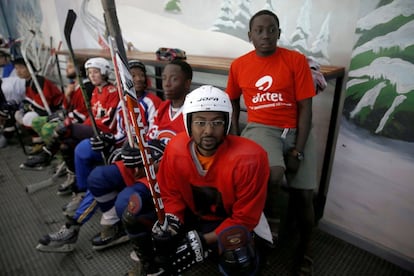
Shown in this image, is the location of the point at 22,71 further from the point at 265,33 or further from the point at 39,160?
the point at 265,33

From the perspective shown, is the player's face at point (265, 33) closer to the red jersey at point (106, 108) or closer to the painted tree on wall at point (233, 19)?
the painted tree on wall at point (233, 19)

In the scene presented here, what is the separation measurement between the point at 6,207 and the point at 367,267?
2.45 meters

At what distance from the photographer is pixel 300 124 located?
1310 millimetres

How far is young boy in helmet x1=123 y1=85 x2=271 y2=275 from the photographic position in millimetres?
1029

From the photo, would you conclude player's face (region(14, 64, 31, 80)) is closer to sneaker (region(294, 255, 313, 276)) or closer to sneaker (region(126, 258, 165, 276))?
sneaker (region(126, 258, 165, 276))

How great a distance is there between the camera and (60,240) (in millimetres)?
1549

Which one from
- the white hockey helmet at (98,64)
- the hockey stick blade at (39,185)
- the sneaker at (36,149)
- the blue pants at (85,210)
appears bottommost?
the hockey stick blade at (39,185)

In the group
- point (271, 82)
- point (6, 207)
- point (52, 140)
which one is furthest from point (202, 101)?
point (6, 207)

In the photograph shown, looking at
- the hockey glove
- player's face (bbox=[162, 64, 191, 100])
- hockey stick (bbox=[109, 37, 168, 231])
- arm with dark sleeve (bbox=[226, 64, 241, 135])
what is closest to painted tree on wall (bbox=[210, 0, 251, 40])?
arm with dark sleeve (bbox=[226, 64, 241, 135])

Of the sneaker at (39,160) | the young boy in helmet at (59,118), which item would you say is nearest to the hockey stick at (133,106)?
the young boy in helmet at (59,118)

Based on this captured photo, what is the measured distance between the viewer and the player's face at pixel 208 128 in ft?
3.42

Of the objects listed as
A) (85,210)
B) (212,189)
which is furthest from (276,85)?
(85,210)

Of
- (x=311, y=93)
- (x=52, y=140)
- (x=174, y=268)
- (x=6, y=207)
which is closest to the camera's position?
(x=174, y=268)

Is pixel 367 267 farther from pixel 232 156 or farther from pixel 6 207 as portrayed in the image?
pixel 6 207
